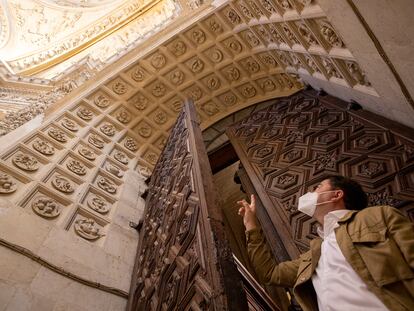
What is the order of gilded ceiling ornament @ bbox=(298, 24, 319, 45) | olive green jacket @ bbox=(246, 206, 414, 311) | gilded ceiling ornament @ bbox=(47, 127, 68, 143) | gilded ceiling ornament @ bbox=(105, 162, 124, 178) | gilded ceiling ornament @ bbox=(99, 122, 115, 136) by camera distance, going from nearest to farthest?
1. olive green jacket @ bbox=(246, 206, 414, 311)
2. gilded ceiling ornament @ bbox=(298, 24, 319, 45)
3. gilded ceiling ornament @ bbox=(47, 127, 68, 143)
4. gilded ceiling ornament @ bbox=(105, 162, 124, 178)
5. gilded ceiling ornament @ bbox=(99, 122, 115, 136)

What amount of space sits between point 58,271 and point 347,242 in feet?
8.31

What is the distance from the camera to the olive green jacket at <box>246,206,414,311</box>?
4.08 ft

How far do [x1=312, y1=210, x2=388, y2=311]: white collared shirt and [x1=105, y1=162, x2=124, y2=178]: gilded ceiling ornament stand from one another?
12.3ft

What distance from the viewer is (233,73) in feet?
21.5

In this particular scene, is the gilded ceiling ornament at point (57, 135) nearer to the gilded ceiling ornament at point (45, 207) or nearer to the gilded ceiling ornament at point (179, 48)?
the gilded ceiling ornament at point (45, 207)

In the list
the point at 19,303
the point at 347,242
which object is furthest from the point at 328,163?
the point at 19,303

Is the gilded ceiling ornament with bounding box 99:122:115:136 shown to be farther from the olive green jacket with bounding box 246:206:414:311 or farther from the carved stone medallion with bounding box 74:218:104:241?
the olive green jacket with bounding box 246:206:414:311

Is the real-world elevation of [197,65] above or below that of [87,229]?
above

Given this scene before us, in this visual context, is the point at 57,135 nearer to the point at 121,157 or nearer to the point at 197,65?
the point at 121,157

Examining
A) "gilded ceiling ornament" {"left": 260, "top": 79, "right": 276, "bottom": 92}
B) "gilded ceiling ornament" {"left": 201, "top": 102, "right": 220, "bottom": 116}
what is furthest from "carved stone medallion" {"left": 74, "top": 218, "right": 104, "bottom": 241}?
"gilded ceiling ornament" {"left": 260, "top": 79, "right": 276, "bottom": 92}

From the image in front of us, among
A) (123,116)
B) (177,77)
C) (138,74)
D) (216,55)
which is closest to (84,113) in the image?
(123,116)

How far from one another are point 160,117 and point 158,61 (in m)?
1.18

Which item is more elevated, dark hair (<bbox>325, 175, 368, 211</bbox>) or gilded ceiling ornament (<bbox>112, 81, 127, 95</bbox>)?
gilded ceiling ornament (<bbox>112, 81, 127, 95</bbox>)

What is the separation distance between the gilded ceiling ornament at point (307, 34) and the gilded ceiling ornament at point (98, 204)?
11.3 feet
